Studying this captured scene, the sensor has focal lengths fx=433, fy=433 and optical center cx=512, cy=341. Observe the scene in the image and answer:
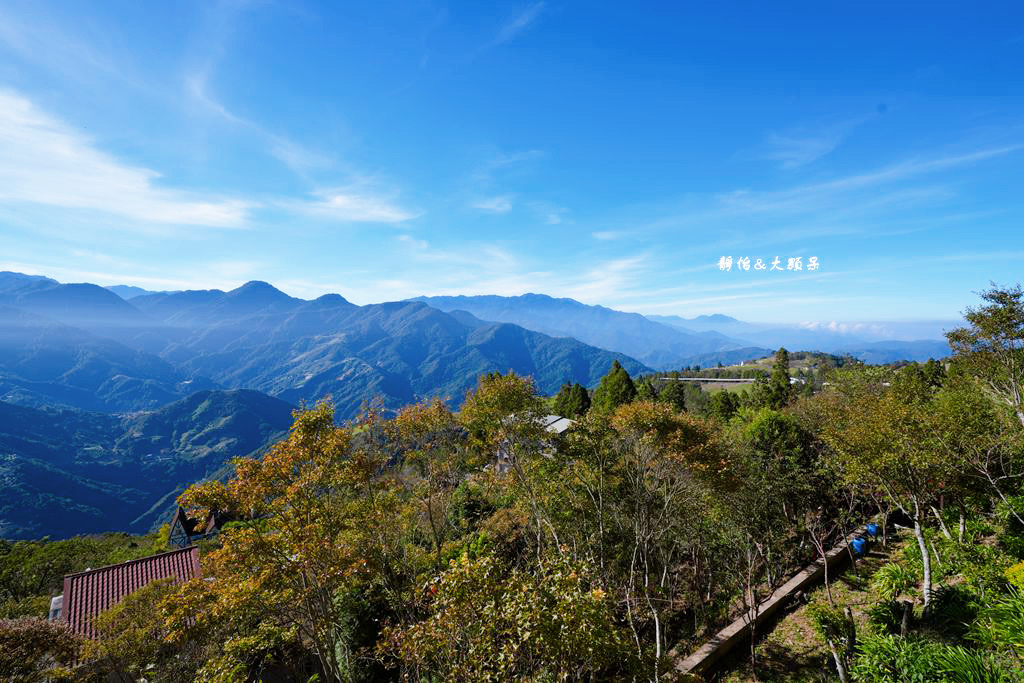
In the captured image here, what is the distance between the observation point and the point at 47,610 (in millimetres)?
18734

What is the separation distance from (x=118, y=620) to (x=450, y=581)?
1183cm

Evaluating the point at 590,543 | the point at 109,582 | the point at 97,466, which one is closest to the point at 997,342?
the point at 590,543

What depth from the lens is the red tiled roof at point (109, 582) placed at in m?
17.4

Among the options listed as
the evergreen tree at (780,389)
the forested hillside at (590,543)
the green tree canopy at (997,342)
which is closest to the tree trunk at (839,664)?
the forested hillside at (590,543)

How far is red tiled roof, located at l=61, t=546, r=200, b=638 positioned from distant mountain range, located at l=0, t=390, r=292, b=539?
7174 centimetres

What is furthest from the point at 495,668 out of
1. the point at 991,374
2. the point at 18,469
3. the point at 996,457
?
the point at 18,469

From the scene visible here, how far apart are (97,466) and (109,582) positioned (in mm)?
194131

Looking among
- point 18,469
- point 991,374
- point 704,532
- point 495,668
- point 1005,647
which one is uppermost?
point 991,374

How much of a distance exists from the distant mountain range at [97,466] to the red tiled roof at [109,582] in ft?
235

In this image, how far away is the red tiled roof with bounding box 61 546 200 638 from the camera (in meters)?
17.4

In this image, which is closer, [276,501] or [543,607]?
[543,607]

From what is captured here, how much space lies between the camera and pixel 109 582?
18.9m

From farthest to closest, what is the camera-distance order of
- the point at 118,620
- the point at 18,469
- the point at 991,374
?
the point at 18,469 → the point at 991,374 → the point at 118,620

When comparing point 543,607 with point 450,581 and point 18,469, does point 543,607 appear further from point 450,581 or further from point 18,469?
point 18,469
